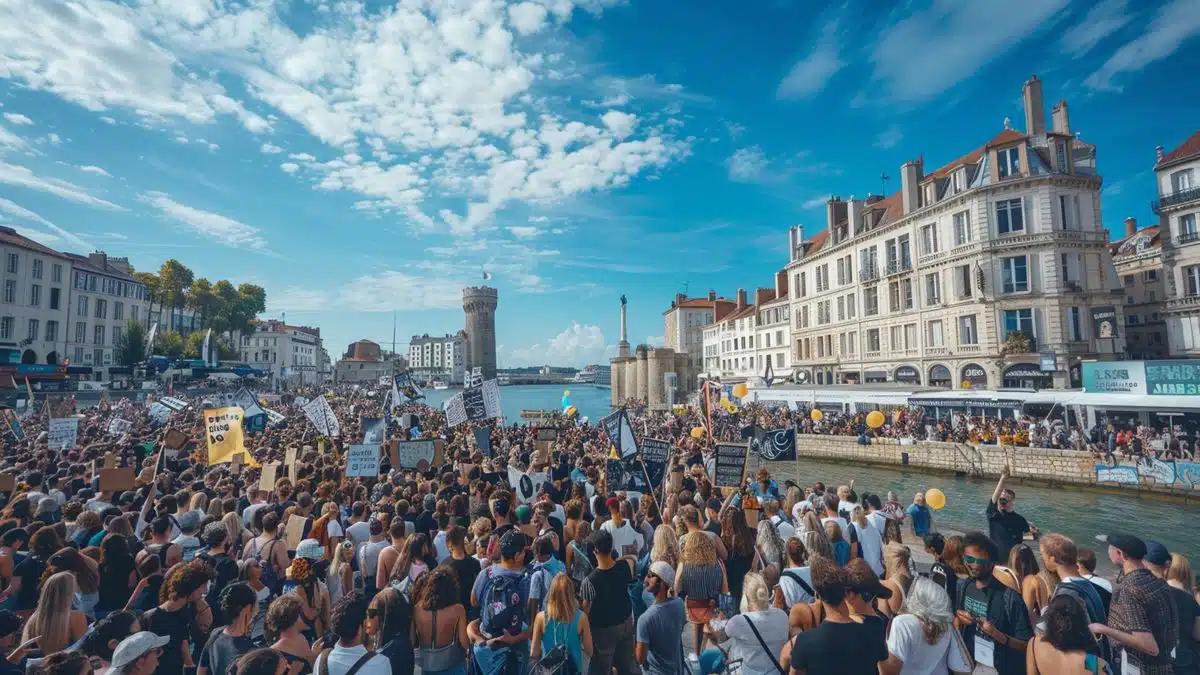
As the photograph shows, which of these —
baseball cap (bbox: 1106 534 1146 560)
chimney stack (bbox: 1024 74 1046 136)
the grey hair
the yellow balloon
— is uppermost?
chimney stack (bbox: 1024 74 1046 136)

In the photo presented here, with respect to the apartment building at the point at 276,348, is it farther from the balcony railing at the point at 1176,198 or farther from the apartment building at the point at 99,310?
the balcony railing at the point at 1176,198

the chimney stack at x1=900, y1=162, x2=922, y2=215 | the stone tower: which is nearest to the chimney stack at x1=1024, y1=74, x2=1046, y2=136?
the chimney stack at x1=900, y1=162, x2=922, y2=215

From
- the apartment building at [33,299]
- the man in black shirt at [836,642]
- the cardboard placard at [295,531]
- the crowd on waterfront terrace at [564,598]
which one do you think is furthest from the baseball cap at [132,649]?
the apartment building at [33,299]

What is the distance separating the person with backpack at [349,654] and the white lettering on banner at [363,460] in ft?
28.2

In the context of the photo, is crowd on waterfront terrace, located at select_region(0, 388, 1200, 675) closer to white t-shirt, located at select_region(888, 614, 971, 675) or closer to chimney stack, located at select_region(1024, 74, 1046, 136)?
white t-shirt, located at select_region(888, 614, 971, 675)

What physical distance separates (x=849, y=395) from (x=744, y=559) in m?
33.6

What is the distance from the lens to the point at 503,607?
4793 millimetres

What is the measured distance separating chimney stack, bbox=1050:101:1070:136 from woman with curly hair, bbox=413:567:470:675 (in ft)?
147

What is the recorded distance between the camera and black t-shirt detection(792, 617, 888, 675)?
3680 millimetres

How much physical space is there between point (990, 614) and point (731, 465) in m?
6.17

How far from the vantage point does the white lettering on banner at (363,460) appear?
11664 mm

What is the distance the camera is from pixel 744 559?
6777 millimetres

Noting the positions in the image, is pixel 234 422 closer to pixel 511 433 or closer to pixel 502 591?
pixel 511 433

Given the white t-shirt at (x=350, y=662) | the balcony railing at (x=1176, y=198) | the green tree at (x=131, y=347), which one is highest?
the balcony railing at (x=1176, y=198)
